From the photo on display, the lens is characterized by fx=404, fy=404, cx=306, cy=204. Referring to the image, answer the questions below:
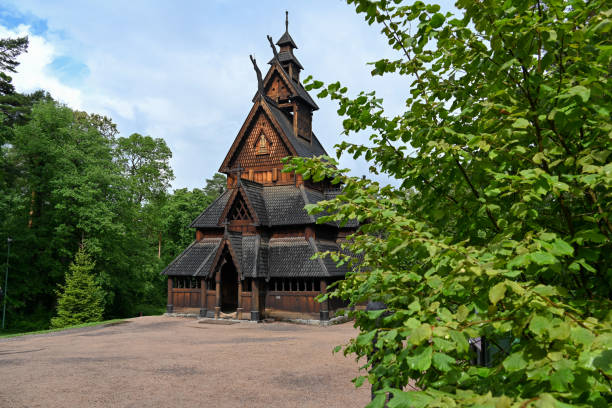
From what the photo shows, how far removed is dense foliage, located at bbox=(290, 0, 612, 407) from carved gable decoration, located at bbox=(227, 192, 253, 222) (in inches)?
846

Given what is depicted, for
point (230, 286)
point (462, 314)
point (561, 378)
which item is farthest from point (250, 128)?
point (561, 378)

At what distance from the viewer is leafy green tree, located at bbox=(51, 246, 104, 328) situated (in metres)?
28.2

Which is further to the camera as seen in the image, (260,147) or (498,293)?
(260,147)

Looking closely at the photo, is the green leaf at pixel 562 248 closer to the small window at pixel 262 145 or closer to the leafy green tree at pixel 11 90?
the small window at pixel 262 145

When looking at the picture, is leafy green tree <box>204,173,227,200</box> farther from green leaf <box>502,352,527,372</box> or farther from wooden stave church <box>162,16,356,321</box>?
green leaf <box>502,352,527,372</box>

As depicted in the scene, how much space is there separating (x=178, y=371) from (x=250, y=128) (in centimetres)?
1917

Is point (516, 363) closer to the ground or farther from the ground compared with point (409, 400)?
farther from the ground

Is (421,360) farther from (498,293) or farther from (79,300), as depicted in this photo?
(79,300)

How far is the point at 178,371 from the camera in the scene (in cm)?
1123

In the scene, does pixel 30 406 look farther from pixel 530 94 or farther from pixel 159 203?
pixel 159 203

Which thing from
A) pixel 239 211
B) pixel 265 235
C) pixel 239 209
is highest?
pixel 239 209

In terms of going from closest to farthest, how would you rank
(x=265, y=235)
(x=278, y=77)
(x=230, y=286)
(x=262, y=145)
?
(x=265, y=235)
(x=262, y=145)
(x=230, y=286)
(x=278, y=77)

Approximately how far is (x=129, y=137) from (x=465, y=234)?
52.7m

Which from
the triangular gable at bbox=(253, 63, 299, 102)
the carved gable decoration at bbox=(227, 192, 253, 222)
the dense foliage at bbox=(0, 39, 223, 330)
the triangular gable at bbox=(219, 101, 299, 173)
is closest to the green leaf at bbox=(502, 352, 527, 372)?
the carved gable decoration at bbox=(227, 192, 253, 222)
